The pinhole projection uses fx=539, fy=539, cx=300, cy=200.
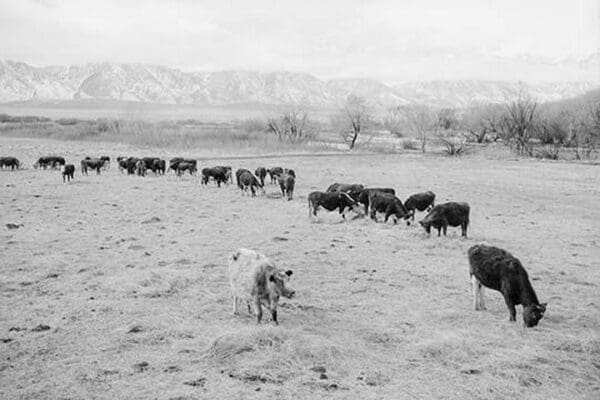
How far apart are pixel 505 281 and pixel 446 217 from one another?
7381 mm

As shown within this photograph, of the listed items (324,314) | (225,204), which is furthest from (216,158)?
(324,314)

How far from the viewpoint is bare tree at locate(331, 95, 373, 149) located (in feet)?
260

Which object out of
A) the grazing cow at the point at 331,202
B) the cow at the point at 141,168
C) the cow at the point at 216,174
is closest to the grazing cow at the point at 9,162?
the cow at the point at 141,168

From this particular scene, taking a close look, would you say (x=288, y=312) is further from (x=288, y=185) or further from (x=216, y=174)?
(x=216, y=174)

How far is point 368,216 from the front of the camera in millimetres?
21469

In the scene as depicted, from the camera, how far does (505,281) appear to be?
396 inches

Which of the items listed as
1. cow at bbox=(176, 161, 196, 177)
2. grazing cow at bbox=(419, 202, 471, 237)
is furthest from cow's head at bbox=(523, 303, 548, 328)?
cow at bbox=(176, 161, 196, 177)

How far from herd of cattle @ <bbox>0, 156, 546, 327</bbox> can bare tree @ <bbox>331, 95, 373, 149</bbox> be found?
4470 centimetres

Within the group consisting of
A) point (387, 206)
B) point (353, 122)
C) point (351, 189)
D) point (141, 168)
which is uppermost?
point (353, 122)

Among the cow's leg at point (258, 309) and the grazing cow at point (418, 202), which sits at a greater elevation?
the grazing cow at point (418, 202)

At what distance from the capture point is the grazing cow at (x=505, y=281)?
9539 mm

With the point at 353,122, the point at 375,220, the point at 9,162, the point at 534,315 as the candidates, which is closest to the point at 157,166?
the point at 9,162

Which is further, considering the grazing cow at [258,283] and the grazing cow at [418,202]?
the grazing cow at [418,202]

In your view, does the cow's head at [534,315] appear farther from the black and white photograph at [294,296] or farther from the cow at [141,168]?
the cow at [141,168]
